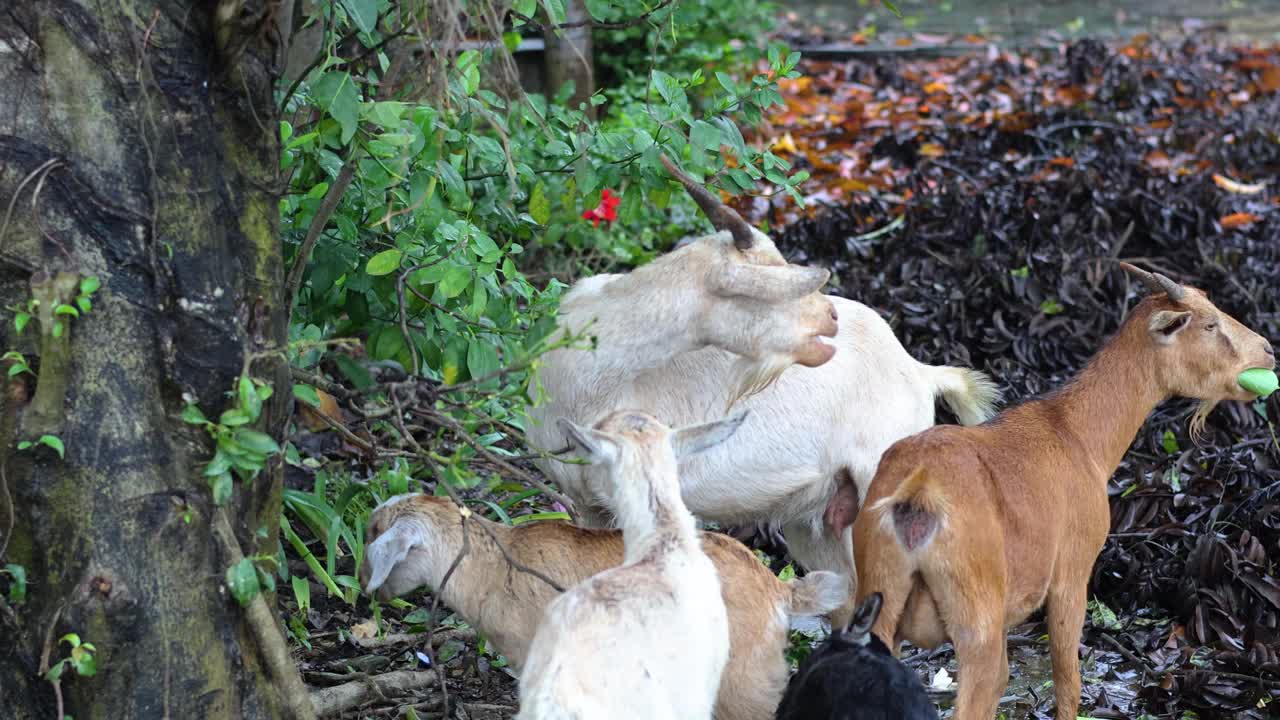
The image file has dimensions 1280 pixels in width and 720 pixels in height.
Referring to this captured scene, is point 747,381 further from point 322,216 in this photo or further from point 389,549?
point 322,216

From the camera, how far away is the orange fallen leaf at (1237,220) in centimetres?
751

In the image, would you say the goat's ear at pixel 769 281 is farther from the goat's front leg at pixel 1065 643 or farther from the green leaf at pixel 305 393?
the green leaf at pixel 305 393

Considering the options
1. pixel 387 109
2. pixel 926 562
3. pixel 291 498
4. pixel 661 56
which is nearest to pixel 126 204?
pixel 387 109

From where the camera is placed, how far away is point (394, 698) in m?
4.14

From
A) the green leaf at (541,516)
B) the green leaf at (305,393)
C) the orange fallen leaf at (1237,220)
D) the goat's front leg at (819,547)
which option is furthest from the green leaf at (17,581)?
the orange fallen leaf at (1237,220)

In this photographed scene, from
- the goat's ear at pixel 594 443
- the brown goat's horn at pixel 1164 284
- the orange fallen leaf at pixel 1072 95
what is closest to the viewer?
the goat's ear at pixel 594 443

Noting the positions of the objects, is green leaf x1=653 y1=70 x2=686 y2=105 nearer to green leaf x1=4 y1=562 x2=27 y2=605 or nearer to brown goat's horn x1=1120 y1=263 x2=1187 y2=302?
brown goat's horn x1=1120 y1=263 x2=1187 y2=302

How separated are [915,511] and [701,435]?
0.60 meters

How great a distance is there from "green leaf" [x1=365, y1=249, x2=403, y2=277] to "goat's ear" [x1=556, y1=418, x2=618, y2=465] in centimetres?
65

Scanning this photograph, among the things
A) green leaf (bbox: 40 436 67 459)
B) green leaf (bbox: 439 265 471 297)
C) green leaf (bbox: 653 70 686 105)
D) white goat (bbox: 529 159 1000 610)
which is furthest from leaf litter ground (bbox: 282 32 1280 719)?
green leaf (bbox: 653 70 686 105)

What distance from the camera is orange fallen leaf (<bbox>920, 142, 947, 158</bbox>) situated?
9062 millimetres

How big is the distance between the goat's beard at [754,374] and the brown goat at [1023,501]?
410mm

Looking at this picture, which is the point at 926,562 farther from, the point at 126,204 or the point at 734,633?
the point at 126,204

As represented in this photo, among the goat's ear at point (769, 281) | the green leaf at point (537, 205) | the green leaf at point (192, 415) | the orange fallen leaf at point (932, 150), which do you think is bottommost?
the orange fallen leaf at point (932, 150)
